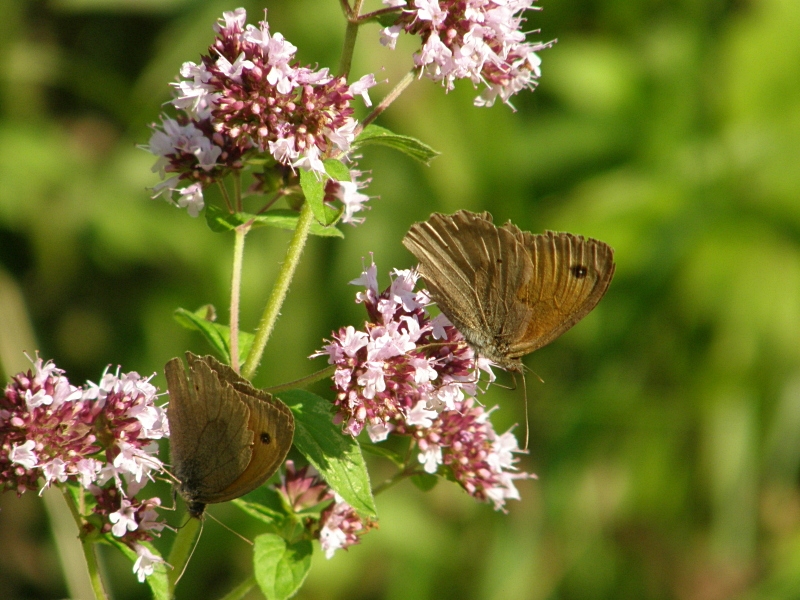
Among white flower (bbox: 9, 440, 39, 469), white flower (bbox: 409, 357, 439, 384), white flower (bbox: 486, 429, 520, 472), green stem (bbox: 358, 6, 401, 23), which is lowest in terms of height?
white flower (bbox: 9, 440, 39, 469)

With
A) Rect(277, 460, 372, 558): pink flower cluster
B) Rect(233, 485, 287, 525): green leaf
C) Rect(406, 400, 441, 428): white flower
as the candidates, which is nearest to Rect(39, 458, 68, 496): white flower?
Rect(233, 485, 287, 525): green leaf

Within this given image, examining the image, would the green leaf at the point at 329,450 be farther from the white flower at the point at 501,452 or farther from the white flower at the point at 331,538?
the white flower at the point at 501,452

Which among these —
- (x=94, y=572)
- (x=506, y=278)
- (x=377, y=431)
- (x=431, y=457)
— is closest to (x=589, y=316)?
(x=506, y=278)

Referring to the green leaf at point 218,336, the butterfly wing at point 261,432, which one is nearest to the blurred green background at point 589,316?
the green leaf at point 218,336

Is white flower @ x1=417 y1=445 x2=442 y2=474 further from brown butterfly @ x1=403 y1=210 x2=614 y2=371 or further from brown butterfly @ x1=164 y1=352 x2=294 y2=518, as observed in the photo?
brown butterfly @ x1=164 y1=352 x2=294 y2=518

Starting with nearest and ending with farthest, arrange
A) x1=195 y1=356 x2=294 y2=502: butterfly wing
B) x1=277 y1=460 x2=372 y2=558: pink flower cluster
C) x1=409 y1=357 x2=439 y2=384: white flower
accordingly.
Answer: x1=195 y1=356 x2=294 y2=502: butterfly wing, x1=409 y1=357 x2=439 y2=384: white flower, x1=277 y1=460 x2=372 y2=558: pink flower cluster

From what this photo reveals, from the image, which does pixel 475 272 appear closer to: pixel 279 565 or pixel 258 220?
pixel 258 220
